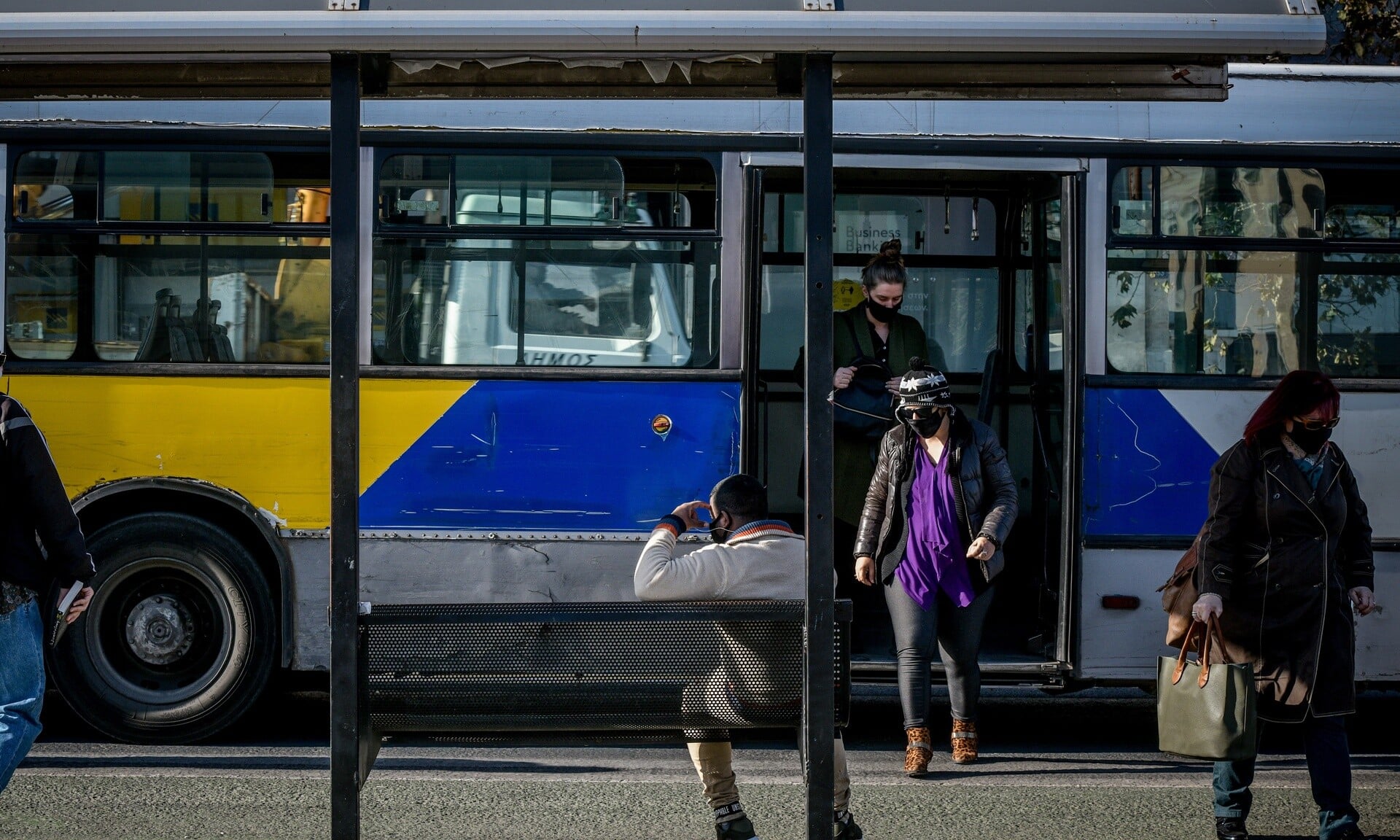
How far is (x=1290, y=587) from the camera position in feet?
16.5

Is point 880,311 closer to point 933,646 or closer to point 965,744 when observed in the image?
point 933,646

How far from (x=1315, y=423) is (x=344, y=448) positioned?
Result: 338 centimetres

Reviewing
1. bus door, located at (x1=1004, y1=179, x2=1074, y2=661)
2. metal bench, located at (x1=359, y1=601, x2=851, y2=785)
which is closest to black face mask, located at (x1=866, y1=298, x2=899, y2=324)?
bus door, located at (x1=1004, y1=179, x2=1074, y2=661)

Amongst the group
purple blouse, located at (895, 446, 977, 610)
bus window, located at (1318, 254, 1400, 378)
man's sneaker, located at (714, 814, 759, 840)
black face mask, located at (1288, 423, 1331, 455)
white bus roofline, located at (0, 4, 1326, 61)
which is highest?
white bus roofline, located at (0, 4, 1326, 61)

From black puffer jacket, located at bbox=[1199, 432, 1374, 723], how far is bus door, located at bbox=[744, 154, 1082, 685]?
2.01 metres

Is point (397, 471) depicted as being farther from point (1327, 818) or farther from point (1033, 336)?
point (1327, 818)

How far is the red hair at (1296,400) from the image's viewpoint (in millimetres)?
5027

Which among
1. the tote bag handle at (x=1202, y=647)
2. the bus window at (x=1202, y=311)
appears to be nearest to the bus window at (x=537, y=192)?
the bus window at (x=1202, y=311)

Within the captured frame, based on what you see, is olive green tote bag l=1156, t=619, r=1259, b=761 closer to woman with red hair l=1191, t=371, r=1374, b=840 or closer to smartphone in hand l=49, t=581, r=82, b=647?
woman with red hair l=1191, t=371, r=1374, b=840

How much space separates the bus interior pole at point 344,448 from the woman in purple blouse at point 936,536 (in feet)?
10.3

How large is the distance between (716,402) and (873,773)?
1804 millimetres

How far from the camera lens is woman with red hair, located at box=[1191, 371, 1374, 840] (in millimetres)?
5020

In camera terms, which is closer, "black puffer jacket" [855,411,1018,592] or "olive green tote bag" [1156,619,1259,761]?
"olive green tote bag" [1156,619,1259,761]

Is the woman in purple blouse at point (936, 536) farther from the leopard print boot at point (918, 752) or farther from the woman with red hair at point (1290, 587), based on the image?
the woman with red hair at point (1290, 587)
